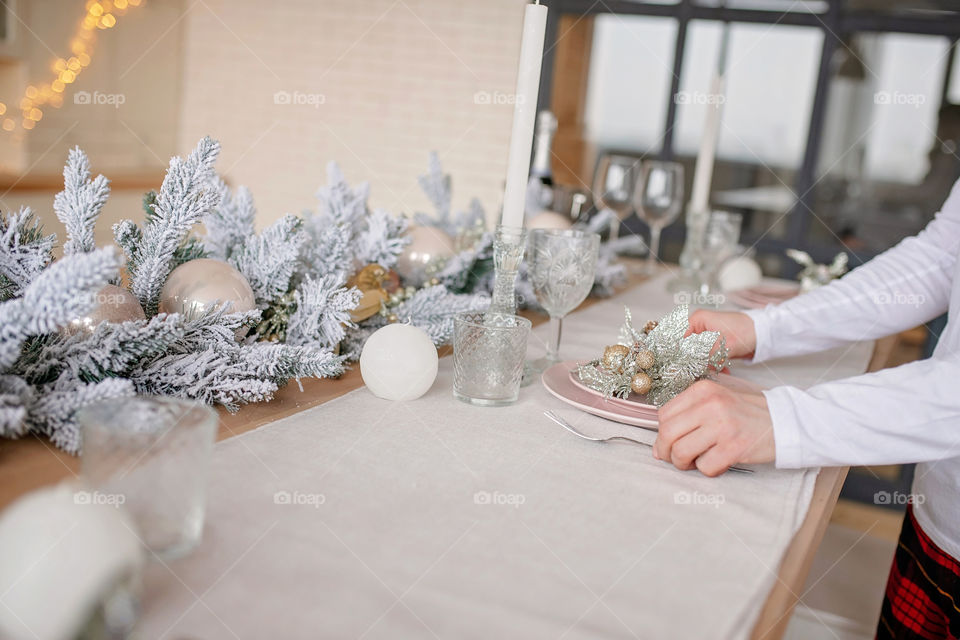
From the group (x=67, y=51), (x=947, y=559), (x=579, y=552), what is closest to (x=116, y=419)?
(x=579, y=552)

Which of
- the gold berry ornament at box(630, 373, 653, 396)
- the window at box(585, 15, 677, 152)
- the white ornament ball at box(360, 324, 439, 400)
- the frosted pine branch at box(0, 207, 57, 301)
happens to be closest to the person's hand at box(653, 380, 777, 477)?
the gold berry ornament at box(630, 373, 653, 396)

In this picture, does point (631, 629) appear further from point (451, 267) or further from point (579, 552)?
point (451, 267)

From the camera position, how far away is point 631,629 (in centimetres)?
48

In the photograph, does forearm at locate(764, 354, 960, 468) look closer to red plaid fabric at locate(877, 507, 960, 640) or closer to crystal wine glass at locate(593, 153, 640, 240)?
red plaid fabric at locate(877, 507, 960, 640)

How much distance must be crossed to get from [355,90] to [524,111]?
146 inches

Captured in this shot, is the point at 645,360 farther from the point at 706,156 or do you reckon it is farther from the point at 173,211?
the point at 706,156

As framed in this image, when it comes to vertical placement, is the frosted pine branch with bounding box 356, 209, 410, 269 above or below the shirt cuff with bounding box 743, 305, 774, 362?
above

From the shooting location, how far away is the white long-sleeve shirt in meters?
0.75

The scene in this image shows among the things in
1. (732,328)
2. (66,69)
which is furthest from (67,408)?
(66,69)

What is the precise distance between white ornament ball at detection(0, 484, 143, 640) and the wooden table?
19cm

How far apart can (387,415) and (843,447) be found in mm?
423

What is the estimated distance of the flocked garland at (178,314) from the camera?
581 millimetres

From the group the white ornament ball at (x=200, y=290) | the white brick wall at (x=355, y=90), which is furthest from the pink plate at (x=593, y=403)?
the white brick wall at (x=355, y=90)

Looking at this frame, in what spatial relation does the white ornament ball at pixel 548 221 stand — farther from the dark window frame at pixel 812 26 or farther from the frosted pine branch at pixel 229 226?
the dark window frame at pixel 812 26
